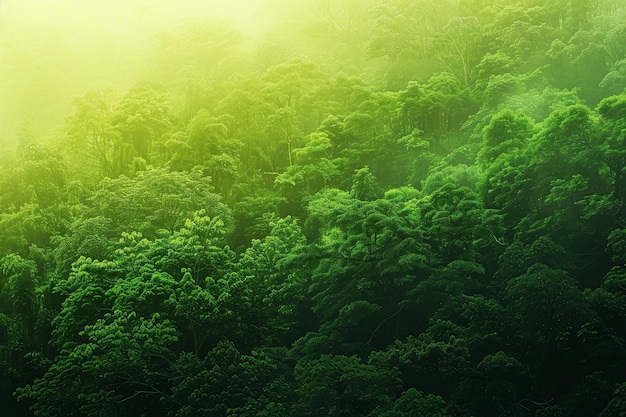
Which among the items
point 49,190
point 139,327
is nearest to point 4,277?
point 49,190

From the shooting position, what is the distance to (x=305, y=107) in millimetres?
30219

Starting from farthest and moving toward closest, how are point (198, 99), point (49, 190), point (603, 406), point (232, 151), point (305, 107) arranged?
point (198, 99) < point (305, 107) < point (232, 151) < point (49, 190) < point (603, 406)

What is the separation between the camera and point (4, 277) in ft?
75.8

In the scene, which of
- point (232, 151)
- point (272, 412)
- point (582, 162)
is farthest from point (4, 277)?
point (582, 162)

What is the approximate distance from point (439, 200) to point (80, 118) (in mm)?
14395

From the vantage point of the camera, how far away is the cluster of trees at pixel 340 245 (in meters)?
16.9

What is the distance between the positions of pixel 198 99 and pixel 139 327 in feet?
50.2

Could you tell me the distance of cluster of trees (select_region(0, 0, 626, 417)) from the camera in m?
16.9

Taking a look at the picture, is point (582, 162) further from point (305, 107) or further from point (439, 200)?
point (305, 107)

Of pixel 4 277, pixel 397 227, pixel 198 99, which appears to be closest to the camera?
pixel 397 227

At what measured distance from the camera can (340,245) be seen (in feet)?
64.1

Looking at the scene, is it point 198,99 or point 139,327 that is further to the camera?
point 198,99

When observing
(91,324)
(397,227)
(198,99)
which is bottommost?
(91,324)

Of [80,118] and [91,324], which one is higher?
[80,118]
